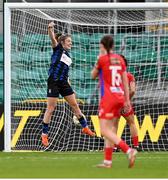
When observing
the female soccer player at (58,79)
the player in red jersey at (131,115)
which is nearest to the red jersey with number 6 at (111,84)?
the player in red jersey at (131,115)

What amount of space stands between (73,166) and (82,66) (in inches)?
239

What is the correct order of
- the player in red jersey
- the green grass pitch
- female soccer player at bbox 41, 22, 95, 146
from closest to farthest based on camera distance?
the green grass pitch < the player in red jersey < female soccer player at bbox 41, 22, 95, 146

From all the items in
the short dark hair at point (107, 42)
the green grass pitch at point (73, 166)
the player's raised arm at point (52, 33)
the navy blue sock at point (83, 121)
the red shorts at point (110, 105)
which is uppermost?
the player's raised arm at point (52, 33)

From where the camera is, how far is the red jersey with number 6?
35.9 ft

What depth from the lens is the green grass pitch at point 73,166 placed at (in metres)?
10.2

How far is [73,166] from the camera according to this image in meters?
11.5

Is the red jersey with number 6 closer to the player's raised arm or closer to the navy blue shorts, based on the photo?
the player's raised arm

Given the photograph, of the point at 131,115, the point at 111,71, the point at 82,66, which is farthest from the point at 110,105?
the point at 82,66

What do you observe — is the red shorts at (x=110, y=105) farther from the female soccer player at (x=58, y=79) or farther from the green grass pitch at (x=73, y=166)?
the female soccer player at (x=58, y=79)

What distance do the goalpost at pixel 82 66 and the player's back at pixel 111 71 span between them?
4.56 meters

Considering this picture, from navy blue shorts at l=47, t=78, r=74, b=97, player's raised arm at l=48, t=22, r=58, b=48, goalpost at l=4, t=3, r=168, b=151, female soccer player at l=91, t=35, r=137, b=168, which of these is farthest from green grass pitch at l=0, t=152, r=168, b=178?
player's raised arm at l=48, t=22, r=58, b=48

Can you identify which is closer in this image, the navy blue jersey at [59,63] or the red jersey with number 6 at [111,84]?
the red jersey with number 6 at [111,84]

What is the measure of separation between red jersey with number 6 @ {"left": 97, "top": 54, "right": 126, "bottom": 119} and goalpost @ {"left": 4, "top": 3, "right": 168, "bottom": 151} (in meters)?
4.56

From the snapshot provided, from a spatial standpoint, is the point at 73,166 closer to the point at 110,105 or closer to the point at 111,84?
the point at 110,105
